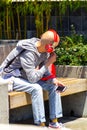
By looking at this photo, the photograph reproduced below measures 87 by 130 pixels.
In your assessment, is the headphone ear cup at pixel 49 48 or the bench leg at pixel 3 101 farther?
the headphone ear cup at pixel 49 48

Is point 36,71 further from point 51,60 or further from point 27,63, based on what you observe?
point 51,60

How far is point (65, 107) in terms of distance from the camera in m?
6.95

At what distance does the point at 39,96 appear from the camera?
480cm

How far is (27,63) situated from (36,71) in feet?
0.48

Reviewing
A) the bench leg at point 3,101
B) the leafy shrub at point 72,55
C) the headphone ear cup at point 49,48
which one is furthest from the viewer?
the leafy shrub at point 72,55

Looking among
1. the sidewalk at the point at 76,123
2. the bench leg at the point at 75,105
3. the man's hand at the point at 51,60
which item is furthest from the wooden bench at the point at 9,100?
the bench leg at the point at 75,105

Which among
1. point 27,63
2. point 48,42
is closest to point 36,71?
point 27,63

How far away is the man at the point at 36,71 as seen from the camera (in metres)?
4.85

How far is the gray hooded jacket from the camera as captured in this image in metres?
4.88

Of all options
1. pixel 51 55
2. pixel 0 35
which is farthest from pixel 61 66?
pixel 0 35

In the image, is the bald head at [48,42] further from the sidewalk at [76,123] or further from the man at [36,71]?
the sidewalk at [76,123]

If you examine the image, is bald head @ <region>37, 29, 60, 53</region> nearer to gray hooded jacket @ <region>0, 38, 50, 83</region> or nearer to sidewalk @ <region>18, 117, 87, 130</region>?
gray hooded jacket @ <region>0, 38, 50, 83</region>

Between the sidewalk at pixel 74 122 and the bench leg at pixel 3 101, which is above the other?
the bench leg at pixel 3 101

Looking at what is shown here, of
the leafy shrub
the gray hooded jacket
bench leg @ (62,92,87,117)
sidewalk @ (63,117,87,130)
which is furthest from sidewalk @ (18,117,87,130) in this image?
the gray hooded jacket
